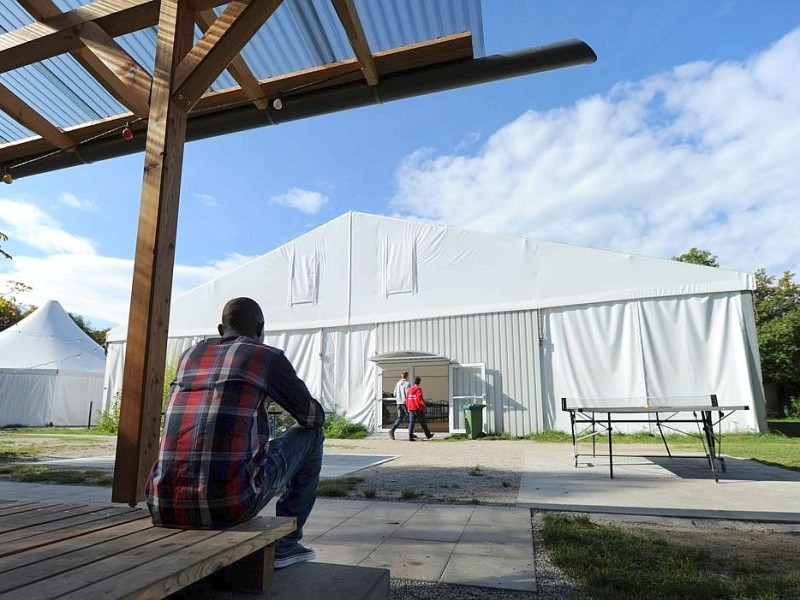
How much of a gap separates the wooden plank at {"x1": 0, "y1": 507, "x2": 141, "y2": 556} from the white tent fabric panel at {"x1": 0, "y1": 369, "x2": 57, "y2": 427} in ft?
75.8

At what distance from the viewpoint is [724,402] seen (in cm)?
1222

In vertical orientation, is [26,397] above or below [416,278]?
below

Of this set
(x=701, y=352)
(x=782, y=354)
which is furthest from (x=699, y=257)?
(x=701, y=352)

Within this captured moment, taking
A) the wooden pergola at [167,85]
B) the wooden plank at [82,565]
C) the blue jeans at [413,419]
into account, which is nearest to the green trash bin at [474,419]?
the blue jeans at [413,419]

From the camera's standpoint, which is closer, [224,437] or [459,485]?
[224,437]

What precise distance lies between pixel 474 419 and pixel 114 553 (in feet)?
40.9

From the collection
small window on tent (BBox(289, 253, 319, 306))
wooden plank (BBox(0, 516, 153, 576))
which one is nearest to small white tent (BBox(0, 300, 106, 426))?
small window on tent (BBox(289, 253, 319, 306))

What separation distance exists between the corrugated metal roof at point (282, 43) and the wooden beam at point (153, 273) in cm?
86

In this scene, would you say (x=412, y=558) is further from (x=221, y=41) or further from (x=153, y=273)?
(x=221, y=41)

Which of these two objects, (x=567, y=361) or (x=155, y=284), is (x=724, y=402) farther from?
(x=155, y=284)

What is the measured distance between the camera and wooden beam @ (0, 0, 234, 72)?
10.5 feet

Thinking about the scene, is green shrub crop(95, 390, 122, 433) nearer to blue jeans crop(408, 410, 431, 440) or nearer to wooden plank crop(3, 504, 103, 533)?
blue jeans crop(408, 410, 431, 440)

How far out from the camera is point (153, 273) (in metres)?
2.84

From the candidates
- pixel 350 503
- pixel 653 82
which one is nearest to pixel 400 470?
pixel 350 503
